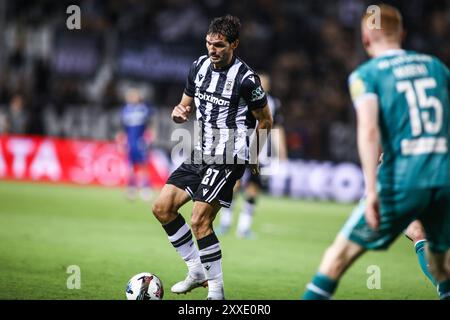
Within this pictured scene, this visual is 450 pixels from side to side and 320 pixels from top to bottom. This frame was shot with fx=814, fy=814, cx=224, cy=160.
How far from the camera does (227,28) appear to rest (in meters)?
7.15

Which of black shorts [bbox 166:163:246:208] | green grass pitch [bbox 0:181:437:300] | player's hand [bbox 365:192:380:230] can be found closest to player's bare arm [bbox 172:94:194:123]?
black shorts [bbox 166:163:246:208]

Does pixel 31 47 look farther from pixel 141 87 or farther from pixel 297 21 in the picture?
pixel 297 21

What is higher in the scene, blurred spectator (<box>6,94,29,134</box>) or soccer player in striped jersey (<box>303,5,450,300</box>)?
blurred spectator (<box>6,94,29,134</box>)

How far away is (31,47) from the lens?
23344mm

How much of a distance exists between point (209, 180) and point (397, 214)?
2303mm

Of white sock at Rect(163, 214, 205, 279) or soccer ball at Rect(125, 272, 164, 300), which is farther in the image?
white sock at Rect(163, 214, 205, 279)

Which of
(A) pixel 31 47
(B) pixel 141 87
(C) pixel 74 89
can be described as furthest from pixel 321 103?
(A) pixel 31 47

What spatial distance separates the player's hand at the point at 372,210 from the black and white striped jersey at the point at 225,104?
236 centimetres

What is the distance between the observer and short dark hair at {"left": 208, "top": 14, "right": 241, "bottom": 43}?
712cm

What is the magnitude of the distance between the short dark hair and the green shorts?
7.98 feet

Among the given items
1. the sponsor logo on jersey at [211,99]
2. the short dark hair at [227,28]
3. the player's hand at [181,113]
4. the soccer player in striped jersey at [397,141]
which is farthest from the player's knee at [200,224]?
the soccer player in striped jersey at [397,141]

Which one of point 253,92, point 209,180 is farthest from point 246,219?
point 253,92

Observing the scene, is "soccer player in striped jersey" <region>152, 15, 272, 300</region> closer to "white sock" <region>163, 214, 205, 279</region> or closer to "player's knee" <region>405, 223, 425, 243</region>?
"white sock" <region>163, 214, 205, 279</region>

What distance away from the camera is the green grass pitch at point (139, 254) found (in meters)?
7.89
